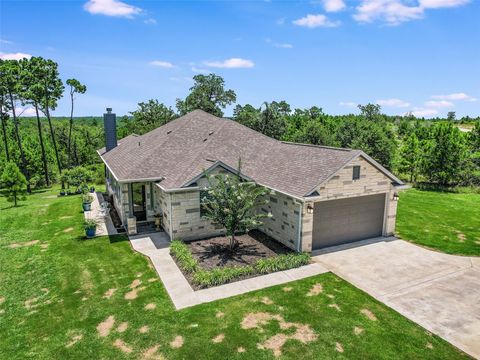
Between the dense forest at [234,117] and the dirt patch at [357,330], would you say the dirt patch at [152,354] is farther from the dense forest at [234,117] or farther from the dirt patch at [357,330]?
the dense forest at [234,117]

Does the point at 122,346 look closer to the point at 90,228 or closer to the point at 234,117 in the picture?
the point at 90,228

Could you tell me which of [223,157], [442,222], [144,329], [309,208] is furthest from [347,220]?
[144,329]

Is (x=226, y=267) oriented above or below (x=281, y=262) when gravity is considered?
below

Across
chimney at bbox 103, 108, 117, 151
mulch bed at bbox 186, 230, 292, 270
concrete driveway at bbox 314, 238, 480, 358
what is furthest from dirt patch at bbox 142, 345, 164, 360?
chimney at bbox 103, 108, 117, 151

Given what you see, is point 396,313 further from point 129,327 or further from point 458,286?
point 129,327

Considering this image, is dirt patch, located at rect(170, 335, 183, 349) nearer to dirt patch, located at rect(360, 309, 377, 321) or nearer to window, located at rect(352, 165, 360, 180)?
dirt patch, located at rect(360, 309, 377, 321)

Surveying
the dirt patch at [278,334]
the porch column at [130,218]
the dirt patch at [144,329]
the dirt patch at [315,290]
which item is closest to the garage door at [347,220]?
the dirt patch at [315,290]

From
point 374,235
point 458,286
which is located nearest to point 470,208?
point 374,235
